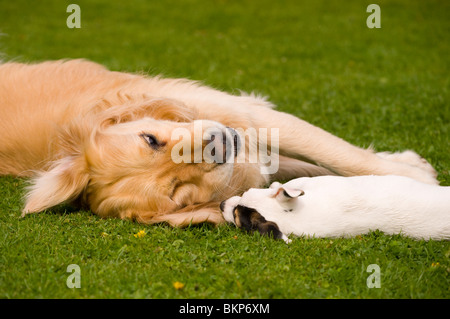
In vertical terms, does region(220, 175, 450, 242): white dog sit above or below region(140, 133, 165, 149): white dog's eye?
below

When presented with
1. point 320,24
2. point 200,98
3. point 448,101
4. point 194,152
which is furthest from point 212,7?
point 194,152

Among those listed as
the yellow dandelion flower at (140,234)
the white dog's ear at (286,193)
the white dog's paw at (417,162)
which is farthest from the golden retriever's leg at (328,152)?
the yellow dandelion flower at (140,234)

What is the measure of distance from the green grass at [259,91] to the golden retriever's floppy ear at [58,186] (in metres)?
0.10

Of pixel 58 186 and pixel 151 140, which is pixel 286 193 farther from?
pixel 58 186

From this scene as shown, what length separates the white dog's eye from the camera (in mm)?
3791

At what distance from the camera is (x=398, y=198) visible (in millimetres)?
3568

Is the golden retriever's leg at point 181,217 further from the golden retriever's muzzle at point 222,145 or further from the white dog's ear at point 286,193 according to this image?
the white dog's ear at point 286,193

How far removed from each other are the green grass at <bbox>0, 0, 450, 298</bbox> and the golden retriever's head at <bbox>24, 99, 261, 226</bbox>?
14 cm

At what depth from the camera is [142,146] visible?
378 cm

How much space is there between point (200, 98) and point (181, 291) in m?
1.88

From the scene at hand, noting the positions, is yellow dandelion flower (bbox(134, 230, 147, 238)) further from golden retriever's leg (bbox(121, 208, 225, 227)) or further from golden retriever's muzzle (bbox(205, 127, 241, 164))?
golden retriever's muzzle (bbox(205, 127, 241, 164))

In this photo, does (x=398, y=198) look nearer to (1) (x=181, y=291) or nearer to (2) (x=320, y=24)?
(1) (x=181, y=291)

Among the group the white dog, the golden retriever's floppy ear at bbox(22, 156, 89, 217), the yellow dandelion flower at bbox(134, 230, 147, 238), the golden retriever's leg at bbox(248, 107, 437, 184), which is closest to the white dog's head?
the white dog

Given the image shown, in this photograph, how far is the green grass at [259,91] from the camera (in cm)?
311
